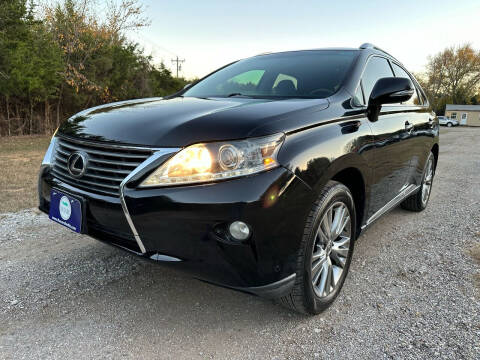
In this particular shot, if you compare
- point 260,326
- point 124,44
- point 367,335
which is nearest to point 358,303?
point 367,335

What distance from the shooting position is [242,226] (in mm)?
1626

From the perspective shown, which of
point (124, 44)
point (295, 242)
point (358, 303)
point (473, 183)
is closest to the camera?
point (295, 242)

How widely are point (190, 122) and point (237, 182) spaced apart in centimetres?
44

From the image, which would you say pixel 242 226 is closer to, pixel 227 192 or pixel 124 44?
pixel 227 192

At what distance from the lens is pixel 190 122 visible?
5.99ft

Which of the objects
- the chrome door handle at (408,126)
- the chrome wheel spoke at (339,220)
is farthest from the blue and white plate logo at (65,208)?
the chrome door handle at (408,126)

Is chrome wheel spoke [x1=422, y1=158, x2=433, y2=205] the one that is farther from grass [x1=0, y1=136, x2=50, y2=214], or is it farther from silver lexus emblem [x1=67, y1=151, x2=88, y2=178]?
grass [x1=0, y1=136, x2=50, y2=214]

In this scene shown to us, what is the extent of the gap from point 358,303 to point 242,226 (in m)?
1.18

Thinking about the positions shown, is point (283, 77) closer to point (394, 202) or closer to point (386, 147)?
point (386, 147)

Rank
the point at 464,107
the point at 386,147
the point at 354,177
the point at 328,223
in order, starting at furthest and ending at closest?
1. the point at 464,107
2. the point at 386,147
3. the point at 354,177
4. the point at 328,223

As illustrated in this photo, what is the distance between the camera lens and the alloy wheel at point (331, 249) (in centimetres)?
206

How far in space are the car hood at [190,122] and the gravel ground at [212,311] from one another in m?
0.74

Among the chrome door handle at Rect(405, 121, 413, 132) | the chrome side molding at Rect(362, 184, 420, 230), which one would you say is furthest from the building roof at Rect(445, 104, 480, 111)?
the chrome door handle at Rect(405, 121, 413, 132)

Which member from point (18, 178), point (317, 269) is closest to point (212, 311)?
point (317, 269)
